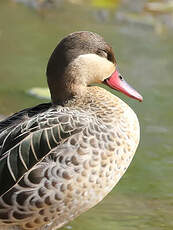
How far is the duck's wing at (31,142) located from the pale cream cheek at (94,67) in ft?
1.04

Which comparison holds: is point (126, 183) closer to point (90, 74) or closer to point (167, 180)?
point (167, 180)

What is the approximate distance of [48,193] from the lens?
11.8 feet

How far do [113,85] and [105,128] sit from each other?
1.44 feet

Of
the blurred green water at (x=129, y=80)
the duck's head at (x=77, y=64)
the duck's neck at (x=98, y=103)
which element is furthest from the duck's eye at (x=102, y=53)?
the blurred green water at (x=129, y=80)

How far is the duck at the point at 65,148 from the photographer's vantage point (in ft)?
11.8

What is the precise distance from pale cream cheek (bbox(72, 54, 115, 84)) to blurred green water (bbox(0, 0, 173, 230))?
1.01 m

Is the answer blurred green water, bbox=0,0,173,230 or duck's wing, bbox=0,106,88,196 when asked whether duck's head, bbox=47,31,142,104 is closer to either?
duck's wing, bbox=0,106,88,196

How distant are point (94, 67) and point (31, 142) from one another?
623 millimetres

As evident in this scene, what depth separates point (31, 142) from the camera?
368 cm

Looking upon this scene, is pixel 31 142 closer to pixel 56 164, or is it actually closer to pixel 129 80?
pixel 56 164

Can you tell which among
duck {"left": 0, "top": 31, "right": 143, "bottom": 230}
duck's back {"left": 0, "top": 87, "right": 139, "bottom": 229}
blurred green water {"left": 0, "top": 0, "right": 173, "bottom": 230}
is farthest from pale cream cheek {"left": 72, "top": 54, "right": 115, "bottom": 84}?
blurred green water {"left": 0, "top": 0, "right": 173, "bottom": 230}

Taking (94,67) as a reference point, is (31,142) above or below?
below

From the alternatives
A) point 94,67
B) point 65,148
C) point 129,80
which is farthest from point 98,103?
point 129,80

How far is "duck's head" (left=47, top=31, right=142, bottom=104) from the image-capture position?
3.87m
